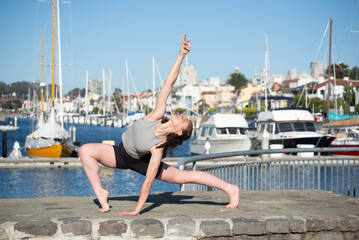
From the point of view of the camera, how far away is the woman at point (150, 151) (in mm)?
6000

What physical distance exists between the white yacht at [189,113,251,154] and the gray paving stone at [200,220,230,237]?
105ft

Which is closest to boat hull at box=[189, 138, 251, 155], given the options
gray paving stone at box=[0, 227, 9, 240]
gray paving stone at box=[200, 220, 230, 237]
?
gray paving stone at box=[200, 220, 230, 237]

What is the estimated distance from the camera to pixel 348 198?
770 cm

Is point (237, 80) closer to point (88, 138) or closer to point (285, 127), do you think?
point (88, 138)

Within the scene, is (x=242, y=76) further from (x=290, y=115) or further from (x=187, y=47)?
(x=187, y=47)

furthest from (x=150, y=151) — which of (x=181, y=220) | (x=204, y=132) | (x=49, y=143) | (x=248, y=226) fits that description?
(x=204, y=132)

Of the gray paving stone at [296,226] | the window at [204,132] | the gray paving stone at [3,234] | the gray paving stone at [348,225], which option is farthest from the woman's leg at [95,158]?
the window at [204,132]

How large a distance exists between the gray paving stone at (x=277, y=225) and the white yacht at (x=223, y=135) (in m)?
31.8

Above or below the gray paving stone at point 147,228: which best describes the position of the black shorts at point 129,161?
above

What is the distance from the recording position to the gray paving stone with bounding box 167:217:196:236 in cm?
550

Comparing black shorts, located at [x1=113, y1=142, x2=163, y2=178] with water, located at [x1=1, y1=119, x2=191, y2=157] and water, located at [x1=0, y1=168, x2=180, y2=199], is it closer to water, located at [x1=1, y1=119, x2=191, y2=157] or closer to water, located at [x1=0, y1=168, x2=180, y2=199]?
water, located at [x1=0, y1=168, x2=180, y2=199]

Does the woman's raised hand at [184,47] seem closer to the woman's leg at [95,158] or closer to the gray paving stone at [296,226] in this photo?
the woman's leg at [95,158]

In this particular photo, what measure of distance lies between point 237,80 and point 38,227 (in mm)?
178667

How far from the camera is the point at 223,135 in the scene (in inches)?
1528
